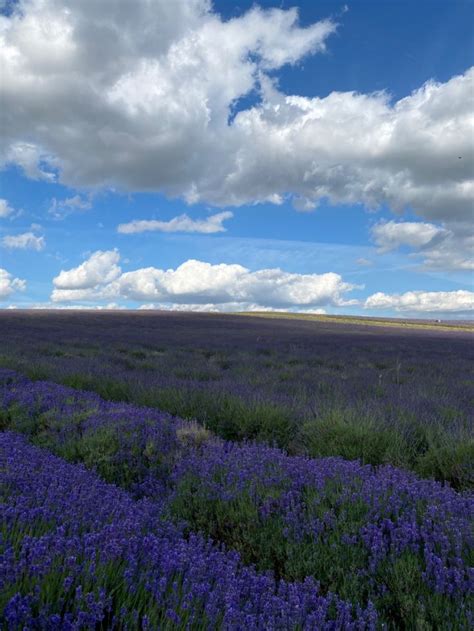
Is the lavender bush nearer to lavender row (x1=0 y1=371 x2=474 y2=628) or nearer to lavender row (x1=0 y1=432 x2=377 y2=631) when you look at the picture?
lavender row (x1=0 y1=371 x2=474 y2=628)

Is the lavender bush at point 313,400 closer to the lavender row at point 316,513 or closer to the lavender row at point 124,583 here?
the lavender row at point 316,513

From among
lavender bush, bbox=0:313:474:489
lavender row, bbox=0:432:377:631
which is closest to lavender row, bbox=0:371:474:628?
lavender row, bbox=0:432:377:631

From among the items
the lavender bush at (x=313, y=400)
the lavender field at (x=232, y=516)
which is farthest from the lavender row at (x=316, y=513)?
the lavender bush at (x=313, y=400)

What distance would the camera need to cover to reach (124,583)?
167 centimetres

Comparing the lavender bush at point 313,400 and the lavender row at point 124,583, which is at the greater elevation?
the lavender row at point 124,583

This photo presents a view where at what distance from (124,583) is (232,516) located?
1.09m

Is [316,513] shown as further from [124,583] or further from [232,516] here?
[124,583]

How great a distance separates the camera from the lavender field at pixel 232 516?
1.61m

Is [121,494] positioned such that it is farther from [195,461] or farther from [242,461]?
[242,461]

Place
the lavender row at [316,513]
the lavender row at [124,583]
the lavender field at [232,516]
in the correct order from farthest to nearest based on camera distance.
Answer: the lavender row at [316,513] < the lavender field at [232,516] < the lavender row at [124,583]

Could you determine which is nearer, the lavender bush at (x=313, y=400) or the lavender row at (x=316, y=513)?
the lavender row at (x=316, y=513)

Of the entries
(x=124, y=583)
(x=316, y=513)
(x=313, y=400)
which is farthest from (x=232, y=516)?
(x=313, y=400)

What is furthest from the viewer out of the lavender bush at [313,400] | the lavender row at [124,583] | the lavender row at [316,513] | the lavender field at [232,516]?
the lavender bush at [313,400]

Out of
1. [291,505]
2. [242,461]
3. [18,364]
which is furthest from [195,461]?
[18,364]
